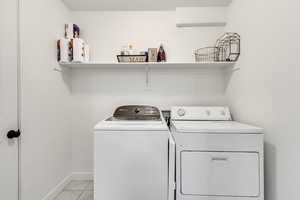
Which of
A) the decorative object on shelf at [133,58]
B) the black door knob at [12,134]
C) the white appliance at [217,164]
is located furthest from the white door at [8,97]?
the white appliance at [217,164]

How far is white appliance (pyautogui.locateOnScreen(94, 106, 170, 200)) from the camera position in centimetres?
125

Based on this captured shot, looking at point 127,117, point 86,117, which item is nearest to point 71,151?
point 86,117

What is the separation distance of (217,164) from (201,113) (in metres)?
0.77

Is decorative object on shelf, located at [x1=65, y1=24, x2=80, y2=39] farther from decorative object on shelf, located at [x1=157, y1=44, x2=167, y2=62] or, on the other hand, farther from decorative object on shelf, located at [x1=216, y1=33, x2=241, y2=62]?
decorative object on shelf, located at [x1=216, y1=33, x2=241, y2=62]

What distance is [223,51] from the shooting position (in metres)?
2.03

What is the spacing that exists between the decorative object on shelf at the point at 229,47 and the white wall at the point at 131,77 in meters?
0.19

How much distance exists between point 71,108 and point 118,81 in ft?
2.59

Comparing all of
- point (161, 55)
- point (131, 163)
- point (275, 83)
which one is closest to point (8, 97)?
point (131, 163)

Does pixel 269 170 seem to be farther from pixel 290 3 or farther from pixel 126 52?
pixel 126 52

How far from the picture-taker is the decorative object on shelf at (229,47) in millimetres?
1826

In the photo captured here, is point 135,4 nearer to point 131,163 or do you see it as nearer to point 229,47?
point 229,47

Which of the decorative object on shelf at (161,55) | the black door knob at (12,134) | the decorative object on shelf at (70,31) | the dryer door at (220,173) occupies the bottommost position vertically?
the dryer door at (220,173)

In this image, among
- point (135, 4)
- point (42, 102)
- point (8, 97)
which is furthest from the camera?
point (135, 4)

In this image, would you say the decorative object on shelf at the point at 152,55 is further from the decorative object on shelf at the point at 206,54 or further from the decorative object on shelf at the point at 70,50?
the decorative object on shelf at the point at 70,50
